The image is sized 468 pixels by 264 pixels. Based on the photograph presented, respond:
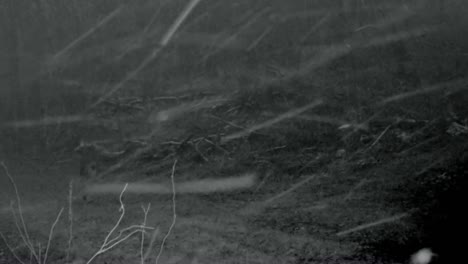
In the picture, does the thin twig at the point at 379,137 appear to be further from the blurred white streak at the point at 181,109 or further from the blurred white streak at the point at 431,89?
the blurred white streak at the point at 181,109

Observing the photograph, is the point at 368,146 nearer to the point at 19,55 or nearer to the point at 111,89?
the point at 111,89

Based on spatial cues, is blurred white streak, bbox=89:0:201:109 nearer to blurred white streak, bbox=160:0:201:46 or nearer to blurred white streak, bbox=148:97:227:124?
blurred white streak, bbox=160:0:201:46

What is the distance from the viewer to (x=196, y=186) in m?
2.84

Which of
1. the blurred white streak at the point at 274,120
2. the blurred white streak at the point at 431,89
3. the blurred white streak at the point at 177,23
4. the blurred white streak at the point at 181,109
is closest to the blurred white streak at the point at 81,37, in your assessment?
the blurred white streak at the point at 177,23

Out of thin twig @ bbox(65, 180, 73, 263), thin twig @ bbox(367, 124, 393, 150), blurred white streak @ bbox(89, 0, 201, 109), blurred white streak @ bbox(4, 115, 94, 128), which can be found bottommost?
Result: thin twig @ bbox(65, 180, 73, 263)

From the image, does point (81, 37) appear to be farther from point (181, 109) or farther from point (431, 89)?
point (431, 89)

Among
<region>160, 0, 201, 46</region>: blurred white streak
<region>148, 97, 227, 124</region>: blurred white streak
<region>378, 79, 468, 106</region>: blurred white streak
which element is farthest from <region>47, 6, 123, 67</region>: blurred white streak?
<region>378, 79, 468, 106</region>: blurred white streak

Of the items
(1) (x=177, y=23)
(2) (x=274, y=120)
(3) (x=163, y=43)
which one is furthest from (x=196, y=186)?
(1) (x=177, y=23)

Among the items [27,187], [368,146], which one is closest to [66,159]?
[27,187]

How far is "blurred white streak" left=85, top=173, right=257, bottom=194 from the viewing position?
2838 millimetres

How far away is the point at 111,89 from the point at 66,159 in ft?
1.64

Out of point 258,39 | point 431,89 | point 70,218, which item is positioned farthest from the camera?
point 258,39

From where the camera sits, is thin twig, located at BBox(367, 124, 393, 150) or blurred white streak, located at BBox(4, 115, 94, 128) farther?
blurred white streak, located at BBox(4, 115, 94, 128)

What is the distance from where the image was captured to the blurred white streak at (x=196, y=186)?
9.31 ft
